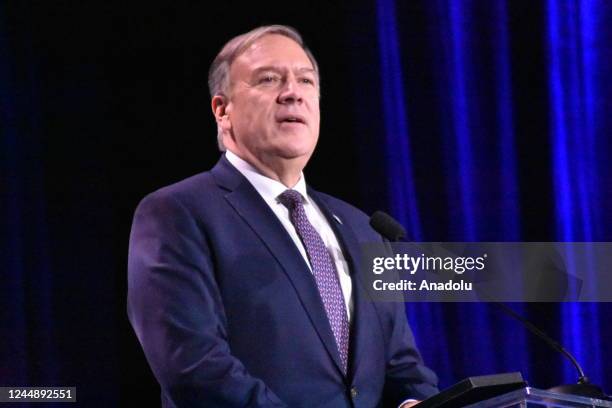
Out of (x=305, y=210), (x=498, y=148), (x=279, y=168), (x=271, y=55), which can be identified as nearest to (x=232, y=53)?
(x=271, y=55)

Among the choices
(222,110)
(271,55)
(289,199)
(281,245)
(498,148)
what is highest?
(271,55)

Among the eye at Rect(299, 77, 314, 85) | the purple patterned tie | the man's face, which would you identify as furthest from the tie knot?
the eye at Rect(299, 77, 314, 85)

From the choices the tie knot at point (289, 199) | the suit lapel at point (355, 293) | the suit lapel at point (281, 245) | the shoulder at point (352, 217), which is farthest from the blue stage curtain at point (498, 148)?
the suit lapel at point (281, 245)

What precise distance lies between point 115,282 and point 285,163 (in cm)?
72

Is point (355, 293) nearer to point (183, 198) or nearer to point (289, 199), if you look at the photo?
point (289, 199)

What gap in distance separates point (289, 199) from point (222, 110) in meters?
0.36

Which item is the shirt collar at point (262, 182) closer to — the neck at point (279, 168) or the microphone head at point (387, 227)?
the neck at point (279, 168)

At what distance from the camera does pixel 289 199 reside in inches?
94.9

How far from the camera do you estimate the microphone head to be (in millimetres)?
2424

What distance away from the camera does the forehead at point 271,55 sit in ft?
8.25

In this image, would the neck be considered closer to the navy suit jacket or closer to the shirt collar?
the shirt collar

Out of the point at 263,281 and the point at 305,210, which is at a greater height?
the point at 305,210

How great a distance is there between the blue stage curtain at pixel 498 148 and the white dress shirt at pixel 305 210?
0.57 m

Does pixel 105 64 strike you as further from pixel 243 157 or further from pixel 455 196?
pixel 455 196
